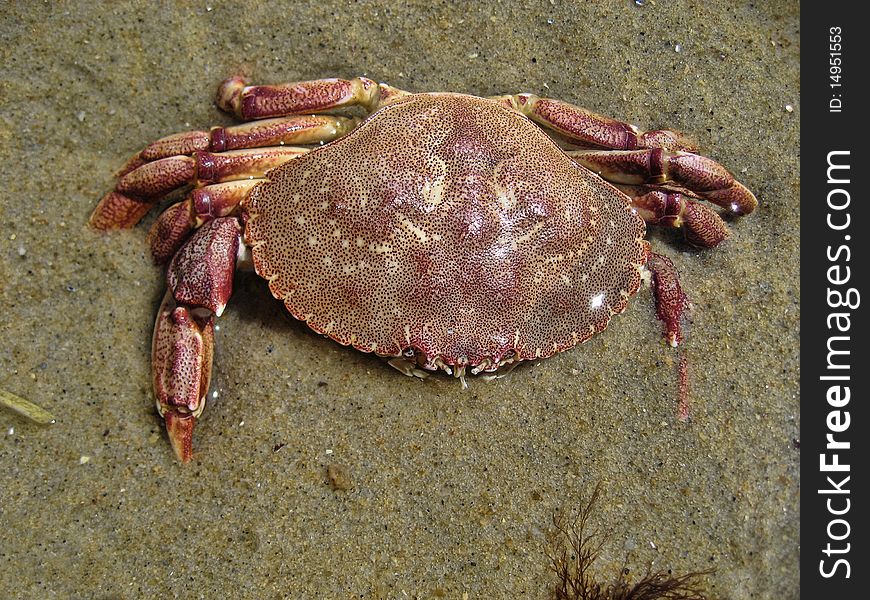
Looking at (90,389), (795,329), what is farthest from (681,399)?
(90,389)

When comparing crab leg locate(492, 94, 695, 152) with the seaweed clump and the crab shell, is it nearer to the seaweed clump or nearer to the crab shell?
the crab shell

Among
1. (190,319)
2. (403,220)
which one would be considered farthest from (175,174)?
(403,220)

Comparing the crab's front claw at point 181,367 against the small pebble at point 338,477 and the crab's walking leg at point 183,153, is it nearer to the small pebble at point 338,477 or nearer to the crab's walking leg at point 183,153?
the crab's walking leg at point 183,153

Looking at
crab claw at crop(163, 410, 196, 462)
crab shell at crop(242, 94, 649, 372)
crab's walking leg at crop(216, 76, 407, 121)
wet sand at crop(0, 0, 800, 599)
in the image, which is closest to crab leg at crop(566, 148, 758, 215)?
crab shell at crop(242, 94, 649, 372)

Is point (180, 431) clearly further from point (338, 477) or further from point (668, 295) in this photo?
point (668, 295)

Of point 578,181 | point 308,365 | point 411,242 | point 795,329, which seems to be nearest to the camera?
point 411,242

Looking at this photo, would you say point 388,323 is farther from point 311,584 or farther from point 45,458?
point 45,458
